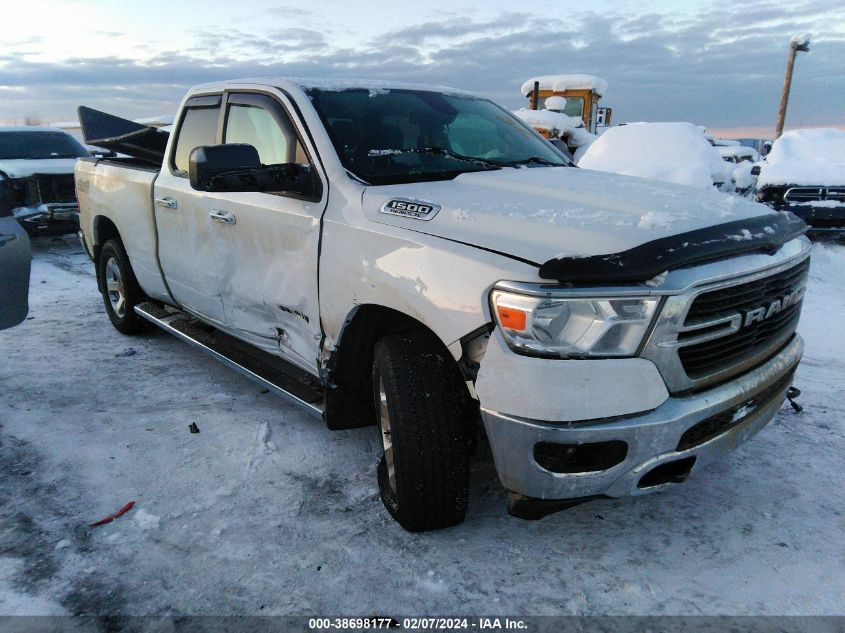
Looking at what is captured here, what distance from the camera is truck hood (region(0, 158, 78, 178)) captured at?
9141 millimetres

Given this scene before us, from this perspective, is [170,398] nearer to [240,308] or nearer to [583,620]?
[240,308]

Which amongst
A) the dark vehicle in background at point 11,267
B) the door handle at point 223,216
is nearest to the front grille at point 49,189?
the dark vehicle in background at point 11,267

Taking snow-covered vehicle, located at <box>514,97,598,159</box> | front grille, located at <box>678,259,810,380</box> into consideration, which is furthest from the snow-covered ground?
snow-covered vehicle, located at <box>514,97,598,159</box>

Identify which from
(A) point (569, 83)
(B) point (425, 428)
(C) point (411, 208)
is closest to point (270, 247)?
(C) point (411, 208)

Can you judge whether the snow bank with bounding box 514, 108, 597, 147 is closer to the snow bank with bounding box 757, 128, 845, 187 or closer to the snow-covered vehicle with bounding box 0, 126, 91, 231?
the snow bank with bounding box 757, 128, 845, 187

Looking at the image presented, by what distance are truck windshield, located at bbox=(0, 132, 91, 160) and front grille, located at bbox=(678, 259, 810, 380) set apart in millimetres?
10550

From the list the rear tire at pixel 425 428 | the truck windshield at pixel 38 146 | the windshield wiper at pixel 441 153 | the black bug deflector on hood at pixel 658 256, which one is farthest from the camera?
the truck windshield at pixel 38 146

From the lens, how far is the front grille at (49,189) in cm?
916

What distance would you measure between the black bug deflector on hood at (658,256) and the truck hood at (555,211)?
0.05 m

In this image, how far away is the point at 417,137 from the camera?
3344 millimetres

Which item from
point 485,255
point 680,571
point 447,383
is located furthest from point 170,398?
point 680,571

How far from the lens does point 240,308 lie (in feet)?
12.0

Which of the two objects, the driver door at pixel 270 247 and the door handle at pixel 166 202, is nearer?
the driver door at pixel 270 247

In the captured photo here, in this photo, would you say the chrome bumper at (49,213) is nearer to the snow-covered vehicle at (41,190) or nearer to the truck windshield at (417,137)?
the snow-covered vehicle at (41,190)
